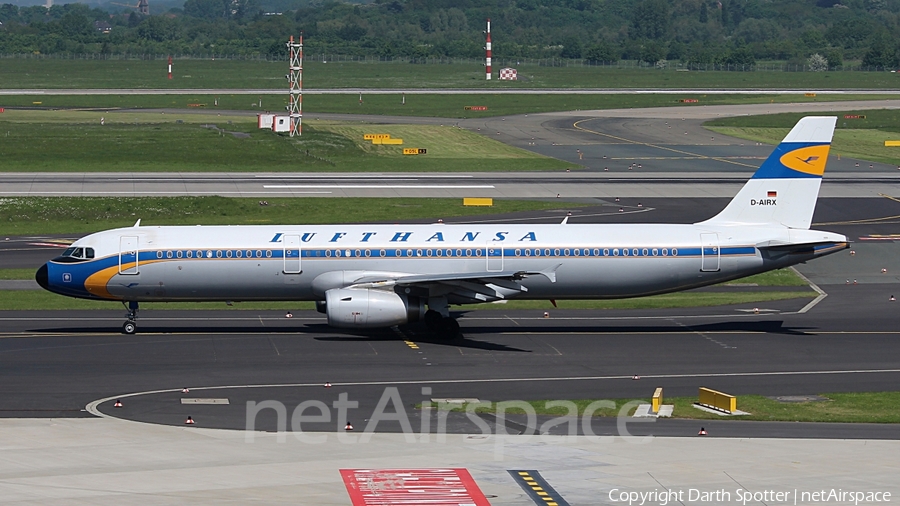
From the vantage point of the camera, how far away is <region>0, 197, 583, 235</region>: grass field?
240 feet

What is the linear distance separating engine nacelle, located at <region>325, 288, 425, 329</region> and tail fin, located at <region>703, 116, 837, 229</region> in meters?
13.4

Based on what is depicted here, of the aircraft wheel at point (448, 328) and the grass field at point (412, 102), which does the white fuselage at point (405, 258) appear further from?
the grass field at point (412, 102)

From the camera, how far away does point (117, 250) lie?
44.8 meters

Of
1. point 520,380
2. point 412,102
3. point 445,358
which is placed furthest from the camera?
point 412,102

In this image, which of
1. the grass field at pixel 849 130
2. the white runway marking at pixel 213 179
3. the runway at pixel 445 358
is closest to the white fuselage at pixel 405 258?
the runway at pixel 445 358

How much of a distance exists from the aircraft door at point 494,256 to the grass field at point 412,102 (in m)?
98.7

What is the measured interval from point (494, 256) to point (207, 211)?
35.6 m

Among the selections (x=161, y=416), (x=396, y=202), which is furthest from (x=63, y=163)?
(x=161, y=416)

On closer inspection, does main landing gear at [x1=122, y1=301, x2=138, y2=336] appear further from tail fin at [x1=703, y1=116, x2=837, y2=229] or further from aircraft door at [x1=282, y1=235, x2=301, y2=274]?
tail fin at [x1=703, y1=116, x2=837, y2=229]

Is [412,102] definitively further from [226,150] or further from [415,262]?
[415,262]

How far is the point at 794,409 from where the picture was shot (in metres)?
34.3
